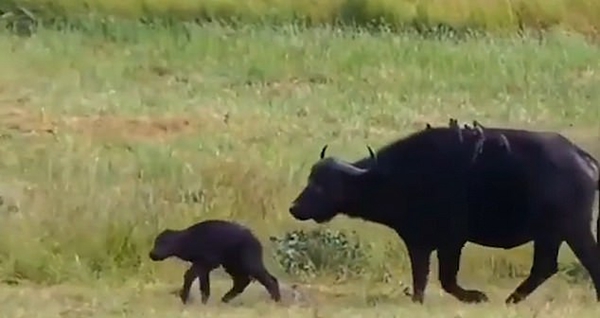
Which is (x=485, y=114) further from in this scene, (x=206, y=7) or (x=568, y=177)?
(x=568, y=177)

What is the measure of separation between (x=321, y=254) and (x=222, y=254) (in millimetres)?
2271

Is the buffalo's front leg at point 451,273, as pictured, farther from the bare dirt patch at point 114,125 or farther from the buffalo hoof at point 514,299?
the bare dirt patch at point 114,125

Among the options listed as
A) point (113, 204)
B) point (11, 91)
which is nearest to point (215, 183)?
point (113, 204)

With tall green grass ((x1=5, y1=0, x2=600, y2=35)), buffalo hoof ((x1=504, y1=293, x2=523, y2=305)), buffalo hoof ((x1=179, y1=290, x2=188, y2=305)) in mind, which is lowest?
buffalo hoof ((x1=504, y1=293, x2=523, y2=305))

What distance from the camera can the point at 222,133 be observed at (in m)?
17.8

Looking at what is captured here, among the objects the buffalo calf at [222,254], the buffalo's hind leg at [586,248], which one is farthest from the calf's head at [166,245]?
the buffalo's hind leg at [586,248]

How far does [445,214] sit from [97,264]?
3.08 metres

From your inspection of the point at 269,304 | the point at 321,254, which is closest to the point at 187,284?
the point at 269,304

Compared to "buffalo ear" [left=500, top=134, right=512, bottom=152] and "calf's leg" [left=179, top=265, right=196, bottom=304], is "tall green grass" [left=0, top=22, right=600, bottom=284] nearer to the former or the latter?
"calf's leg" [left=179, top=265, right=196, bottom=304]

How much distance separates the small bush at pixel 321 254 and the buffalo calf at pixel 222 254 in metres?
1.90

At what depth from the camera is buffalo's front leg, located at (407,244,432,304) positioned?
11492 mm

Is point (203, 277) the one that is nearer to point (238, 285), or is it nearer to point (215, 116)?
point (238, 285)

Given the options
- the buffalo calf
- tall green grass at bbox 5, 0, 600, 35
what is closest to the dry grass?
the buffalo calf

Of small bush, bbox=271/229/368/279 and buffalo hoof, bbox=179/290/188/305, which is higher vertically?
buffalo hoof, bbox=179/290/188/305
